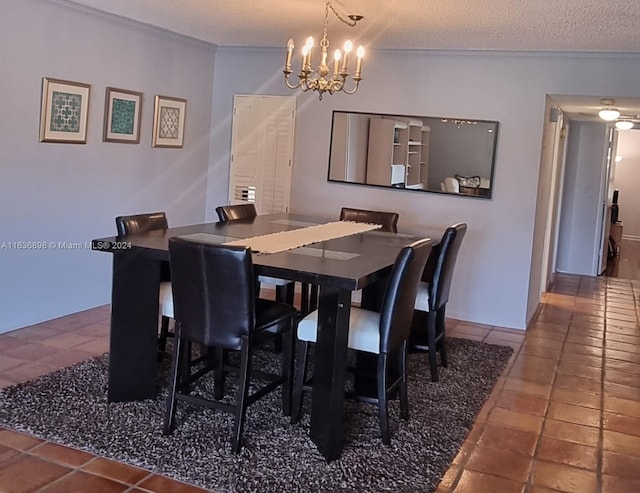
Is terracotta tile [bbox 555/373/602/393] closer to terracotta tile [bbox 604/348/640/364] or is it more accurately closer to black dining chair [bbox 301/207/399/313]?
terracotta tile [bbox 604/348/640/364]

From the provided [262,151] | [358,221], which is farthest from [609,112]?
[262,151]

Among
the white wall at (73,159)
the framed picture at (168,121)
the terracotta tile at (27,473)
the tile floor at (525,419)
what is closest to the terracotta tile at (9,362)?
the tile floor at (525,419)

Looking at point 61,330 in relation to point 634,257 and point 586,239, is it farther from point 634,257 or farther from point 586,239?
point 634,257

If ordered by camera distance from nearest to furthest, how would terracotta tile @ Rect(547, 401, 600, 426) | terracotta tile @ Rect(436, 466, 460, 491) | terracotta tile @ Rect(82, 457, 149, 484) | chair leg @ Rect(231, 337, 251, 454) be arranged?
terracotta tile @ Rect(82, 457, 149, 484) → terracotta tile @ Rect(436, 466, 460, 491) → chair leg @ Rect(231, 337, 251, 454) → terracotta tile @ Rect(547, 401, 600, 426)

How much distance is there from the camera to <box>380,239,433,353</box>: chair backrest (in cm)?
297

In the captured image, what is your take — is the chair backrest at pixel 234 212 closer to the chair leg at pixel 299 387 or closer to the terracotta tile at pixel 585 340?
the chair leg at pixel 299 387

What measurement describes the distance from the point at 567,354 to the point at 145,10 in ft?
12.6

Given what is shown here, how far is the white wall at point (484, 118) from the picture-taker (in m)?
5.08

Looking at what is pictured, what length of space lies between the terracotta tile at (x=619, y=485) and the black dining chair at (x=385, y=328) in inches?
37.3

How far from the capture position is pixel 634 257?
10.3 meters

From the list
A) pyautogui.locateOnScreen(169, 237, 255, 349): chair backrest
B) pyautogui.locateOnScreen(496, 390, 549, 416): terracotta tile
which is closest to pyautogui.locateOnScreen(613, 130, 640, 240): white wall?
pyautogui.locateOnScreen(496, 390, 549, 416): terracotta tile

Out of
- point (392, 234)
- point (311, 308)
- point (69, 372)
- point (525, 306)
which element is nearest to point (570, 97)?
point (525, 306)

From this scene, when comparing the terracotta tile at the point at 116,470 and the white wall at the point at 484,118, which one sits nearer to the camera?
the terracotta tile at the point at 116,470

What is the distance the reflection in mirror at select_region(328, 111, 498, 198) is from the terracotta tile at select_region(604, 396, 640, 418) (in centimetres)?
203
